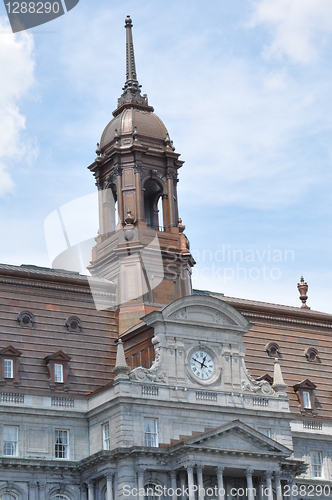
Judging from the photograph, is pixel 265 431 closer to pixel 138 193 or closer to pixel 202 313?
pixel 202 313

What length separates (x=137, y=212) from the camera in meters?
72.0

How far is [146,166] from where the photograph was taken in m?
74.4

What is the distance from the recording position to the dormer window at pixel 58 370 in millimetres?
61969

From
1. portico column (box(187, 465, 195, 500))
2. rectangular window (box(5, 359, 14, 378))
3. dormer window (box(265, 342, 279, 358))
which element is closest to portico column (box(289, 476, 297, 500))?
portico column (box(187, 465, 195, 500))

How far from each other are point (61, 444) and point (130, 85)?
109 ft

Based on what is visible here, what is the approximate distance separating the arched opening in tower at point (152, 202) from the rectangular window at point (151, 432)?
65.9 feet

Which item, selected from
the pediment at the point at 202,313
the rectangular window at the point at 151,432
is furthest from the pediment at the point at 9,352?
the rectangular window at the point at 151,432

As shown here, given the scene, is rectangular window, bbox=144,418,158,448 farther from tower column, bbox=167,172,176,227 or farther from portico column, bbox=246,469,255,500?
tower column, bbox=167,172,176,227

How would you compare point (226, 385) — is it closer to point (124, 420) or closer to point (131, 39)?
point (124, 420)

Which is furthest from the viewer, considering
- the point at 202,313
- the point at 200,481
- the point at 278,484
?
the point at 202,313

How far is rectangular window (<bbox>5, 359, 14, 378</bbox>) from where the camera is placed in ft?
199

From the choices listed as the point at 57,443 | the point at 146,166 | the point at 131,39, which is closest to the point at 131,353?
the point at 57,443

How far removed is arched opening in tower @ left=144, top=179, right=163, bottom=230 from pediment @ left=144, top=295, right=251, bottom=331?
41.9 ft

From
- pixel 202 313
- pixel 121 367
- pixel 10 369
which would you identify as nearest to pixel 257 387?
pixel 202 313
